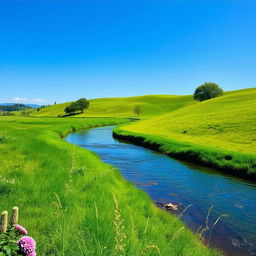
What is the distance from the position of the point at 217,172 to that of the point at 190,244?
1338cm

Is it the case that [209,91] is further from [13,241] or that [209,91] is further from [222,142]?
[13,241]

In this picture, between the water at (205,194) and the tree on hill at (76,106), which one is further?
the tree on hill at (76,106)

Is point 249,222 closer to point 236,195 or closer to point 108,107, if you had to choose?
point 236,195

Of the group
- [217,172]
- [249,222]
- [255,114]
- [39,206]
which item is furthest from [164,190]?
[255,114]

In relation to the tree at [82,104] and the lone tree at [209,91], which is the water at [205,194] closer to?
the lone tree at [209,91]

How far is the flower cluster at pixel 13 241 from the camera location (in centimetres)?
290

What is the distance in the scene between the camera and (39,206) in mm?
7957

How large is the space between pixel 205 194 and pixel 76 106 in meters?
152

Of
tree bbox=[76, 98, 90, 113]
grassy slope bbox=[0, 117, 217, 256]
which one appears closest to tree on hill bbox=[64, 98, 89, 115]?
tree bbox=[76, 98, 90, 113]

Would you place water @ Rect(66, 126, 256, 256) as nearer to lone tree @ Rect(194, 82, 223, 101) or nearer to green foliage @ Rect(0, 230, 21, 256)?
green foliage @ Rect(0, 230, 21, 256)

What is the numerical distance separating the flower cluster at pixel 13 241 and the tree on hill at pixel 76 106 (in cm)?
16000

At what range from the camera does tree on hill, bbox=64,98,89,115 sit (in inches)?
6280

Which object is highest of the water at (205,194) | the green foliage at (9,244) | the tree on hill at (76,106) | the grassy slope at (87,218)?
the tree on hill at (76,106)

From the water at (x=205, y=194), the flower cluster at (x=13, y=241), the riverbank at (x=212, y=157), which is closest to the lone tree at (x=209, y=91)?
the riverbank at (x=212, y=157)
